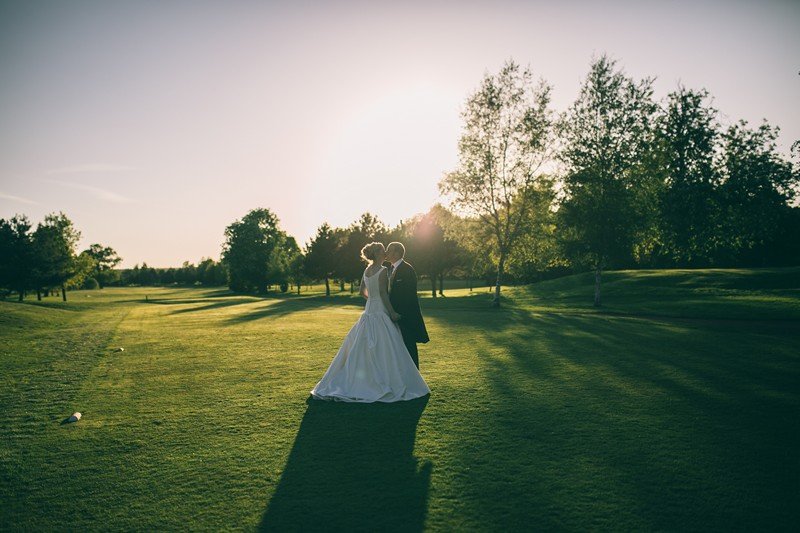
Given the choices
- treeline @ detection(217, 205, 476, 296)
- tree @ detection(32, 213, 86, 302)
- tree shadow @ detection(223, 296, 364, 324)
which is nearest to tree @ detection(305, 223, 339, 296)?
treeline @ detection(217, 205, 476, 296)

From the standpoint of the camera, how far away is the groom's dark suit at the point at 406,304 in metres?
9.72

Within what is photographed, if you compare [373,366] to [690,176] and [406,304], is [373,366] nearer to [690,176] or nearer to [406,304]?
[406,304]

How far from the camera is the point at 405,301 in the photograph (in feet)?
31.9

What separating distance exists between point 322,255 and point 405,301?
203 ft

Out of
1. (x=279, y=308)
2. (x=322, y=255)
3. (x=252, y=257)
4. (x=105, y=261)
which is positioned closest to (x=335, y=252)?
(x=322, y=255)

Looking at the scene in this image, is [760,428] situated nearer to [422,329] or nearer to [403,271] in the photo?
[422,329]

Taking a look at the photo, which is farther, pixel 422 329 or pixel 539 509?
pixel 422 329

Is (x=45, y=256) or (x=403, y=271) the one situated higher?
(x=45, y=256)

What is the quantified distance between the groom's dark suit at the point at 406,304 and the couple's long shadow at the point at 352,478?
2316 mm

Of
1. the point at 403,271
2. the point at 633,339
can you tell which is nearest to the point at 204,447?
the point at 403,271

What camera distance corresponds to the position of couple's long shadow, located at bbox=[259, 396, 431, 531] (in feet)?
14.0

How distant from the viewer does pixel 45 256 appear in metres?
53.8

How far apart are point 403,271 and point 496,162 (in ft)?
91.3

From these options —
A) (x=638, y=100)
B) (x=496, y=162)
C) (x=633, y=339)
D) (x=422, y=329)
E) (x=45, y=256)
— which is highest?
(x=638, y=100)
